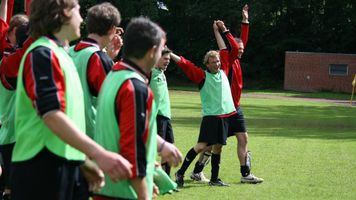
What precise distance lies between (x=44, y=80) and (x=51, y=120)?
0.24m

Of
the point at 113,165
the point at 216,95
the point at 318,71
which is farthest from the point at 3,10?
the point at 318,71

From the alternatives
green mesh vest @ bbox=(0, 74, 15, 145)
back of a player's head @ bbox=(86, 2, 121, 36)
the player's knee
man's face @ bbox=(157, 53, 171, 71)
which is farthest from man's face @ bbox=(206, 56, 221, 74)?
back of a player's head @ bbox=(86, 2, 121, 36)

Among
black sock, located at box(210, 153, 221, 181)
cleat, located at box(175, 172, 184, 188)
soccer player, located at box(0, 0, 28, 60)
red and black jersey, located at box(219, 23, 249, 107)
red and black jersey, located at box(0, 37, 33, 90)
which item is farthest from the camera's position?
red and black jersey, located at box(219, 23, 249, 107)

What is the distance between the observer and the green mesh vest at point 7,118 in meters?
6.54

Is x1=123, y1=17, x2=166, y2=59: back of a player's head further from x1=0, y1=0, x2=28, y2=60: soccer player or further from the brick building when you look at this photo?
the brick building

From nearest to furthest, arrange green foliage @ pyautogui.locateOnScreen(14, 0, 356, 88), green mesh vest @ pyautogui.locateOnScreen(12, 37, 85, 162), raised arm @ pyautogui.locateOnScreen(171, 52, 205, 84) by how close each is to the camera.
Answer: green mesh vest @ pyautogui.locateOnScreen(12, 37, 85, 162) → raised arm @ pyautogui.locateOnScreen(171, 52, 205, 84) → green foliage @ pyautogui.locateOnScreen(14, 0, 356, 88)

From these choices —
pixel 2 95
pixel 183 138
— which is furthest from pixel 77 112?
pixel 183 138

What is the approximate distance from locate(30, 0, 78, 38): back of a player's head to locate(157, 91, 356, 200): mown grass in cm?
547

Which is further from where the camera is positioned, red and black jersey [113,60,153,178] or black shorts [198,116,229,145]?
black shorts [198,116,229,145]

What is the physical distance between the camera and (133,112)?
13.6 feet

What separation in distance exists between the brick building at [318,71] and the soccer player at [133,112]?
163 ft

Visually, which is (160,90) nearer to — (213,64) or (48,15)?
(213,64)

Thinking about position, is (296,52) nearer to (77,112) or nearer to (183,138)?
(183,138)

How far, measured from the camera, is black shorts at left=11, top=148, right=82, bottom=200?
161 inches
